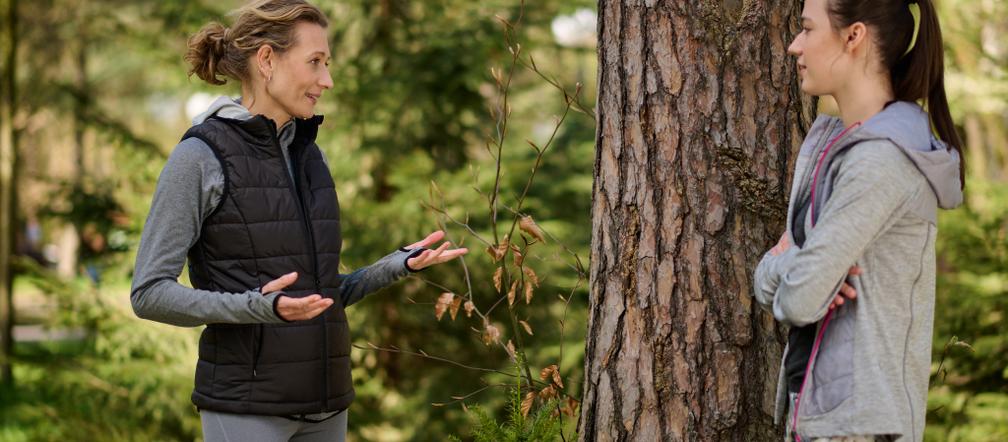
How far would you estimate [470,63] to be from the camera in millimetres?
7879

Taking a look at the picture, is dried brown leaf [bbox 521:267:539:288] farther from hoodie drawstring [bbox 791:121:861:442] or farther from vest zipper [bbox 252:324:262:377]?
hoodie drawstring [bbox 791:121:861:442]

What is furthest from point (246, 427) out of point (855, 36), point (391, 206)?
point (391, 206)

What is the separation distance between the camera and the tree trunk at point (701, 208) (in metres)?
2.64

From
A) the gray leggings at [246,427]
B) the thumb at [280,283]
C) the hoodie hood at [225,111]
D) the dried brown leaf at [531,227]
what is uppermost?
the hoodie hood at [225,111]

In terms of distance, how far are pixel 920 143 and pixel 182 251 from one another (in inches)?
62.9

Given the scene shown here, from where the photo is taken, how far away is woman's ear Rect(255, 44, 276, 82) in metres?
2.53

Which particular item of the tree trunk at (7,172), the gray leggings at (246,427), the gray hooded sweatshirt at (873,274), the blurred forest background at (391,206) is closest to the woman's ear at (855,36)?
the gray hooded sweatshirt at (873,274)

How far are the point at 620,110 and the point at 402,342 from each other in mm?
5912

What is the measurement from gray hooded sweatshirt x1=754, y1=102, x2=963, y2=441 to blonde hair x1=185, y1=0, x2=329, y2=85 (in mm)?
1341

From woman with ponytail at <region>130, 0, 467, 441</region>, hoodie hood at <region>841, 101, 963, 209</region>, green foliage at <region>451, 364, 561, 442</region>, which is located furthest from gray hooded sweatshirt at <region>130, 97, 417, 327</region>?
hoodie hood at <region>841, 101, 963, 209</region>

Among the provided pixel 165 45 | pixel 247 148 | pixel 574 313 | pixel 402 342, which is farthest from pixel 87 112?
pixel 247 148

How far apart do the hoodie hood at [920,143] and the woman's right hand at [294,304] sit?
1138 millimetres

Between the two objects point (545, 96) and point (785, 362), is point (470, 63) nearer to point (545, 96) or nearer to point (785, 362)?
point (545, 96)

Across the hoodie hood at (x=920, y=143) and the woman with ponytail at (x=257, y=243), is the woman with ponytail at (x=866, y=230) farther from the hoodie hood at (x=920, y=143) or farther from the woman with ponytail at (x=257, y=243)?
the woman with ponytail at (x=257, y=243)
